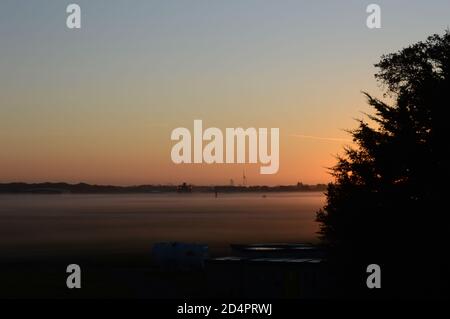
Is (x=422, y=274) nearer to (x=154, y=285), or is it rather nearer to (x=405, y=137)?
(x=405, y=137)

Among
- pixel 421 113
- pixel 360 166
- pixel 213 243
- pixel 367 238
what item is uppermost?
pixel 421 113

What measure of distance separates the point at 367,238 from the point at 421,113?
250 inches

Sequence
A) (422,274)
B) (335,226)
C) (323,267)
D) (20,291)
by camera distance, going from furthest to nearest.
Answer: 1. (20,291)
2. (323,267)
3. (335,226)
4. (422,274)

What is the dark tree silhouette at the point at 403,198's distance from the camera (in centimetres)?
2873

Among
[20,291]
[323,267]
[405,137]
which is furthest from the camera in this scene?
[20,291]

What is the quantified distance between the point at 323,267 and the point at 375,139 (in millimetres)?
7223

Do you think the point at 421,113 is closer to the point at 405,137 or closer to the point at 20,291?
the point at 405,137

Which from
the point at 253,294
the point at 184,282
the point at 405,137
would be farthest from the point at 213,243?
the point at 405,137

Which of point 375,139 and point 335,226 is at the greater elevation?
point 375,139

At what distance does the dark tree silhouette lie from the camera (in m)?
28.7

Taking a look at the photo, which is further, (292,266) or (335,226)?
(292,266)

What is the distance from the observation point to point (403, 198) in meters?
30.4

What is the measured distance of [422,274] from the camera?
28719 mm
